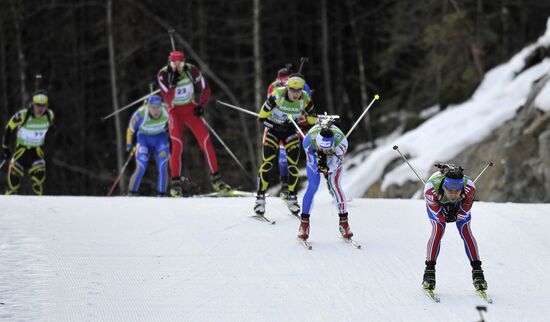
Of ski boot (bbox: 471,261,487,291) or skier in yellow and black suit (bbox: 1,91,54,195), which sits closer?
ski boot (bbox: 471,261,487,291)

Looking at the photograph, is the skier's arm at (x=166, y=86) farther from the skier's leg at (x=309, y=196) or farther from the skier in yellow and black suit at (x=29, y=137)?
the skier's leg at (x=309, y=196)

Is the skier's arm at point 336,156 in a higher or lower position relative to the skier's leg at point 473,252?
higher

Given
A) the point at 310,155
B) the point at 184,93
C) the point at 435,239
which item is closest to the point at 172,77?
the point at 184,93

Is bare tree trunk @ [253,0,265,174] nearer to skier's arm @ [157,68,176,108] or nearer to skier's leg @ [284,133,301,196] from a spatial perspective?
skier's arm @ [157,68,176,108]

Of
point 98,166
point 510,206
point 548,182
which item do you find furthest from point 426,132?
point 98,166

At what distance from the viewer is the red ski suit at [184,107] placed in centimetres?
1596

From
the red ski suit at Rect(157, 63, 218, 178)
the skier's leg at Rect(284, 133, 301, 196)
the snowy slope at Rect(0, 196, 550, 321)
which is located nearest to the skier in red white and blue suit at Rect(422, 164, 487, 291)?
the snowy slope at Rect(0, 196, 550, 321)

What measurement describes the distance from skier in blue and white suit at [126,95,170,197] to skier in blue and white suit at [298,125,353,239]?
16.2ft

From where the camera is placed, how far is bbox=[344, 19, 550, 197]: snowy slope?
68.7ft

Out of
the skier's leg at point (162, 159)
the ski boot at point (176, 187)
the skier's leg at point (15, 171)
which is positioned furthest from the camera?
the skier's leg at point (15, 171)

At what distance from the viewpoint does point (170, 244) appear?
42.2ft

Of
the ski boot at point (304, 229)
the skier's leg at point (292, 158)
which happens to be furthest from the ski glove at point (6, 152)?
the ski boot at point (304, 229)

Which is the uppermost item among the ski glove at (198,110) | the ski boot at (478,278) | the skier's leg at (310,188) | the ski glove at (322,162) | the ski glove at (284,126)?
the ski glove at (198,110)

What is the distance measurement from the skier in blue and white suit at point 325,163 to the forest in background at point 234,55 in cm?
1299
